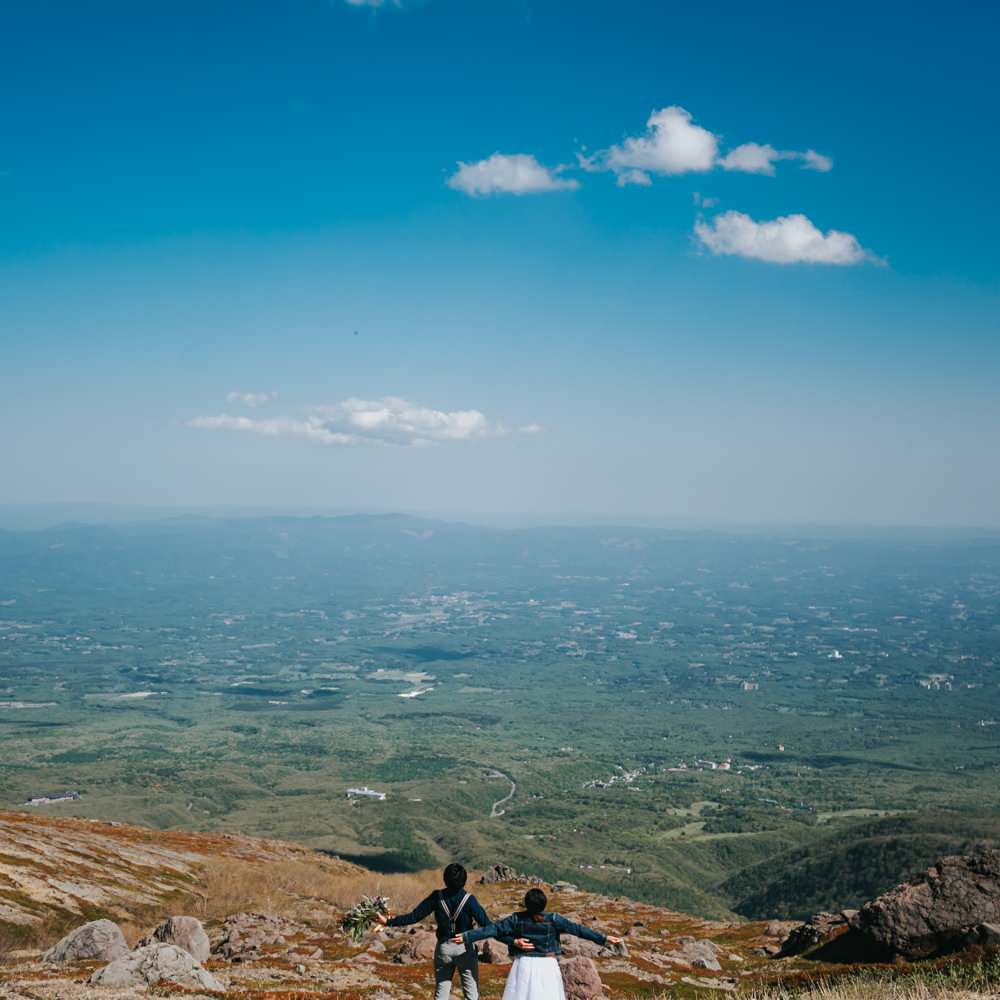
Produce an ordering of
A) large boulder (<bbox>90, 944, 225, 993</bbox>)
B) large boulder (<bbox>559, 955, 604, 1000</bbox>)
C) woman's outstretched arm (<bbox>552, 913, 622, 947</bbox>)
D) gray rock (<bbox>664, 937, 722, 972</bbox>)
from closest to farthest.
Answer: woman's outstretched arm (<bbox>552, 913, 622, 947</bbox>)
large boulder (<bbox>90, 944, 225, 993</bbox>)
large boulder (<bbox>559, 955, 604, 1000</bbox>)
gray rock (<bbox>664, 937, 722, 972</bbox>)

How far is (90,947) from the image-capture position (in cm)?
3475

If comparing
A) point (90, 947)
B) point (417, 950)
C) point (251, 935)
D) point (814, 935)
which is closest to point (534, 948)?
point (90, 947)

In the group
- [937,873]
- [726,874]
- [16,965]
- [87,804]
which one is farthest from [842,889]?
[87,804]

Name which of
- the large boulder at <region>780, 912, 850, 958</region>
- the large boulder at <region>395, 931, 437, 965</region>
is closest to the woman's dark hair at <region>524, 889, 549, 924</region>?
the large boulder at <region>395, 931, 437, 965</region>

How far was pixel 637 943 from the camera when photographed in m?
49.7

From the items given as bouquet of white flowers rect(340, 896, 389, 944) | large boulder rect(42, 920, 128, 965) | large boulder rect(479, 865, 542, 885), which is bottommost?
large boulder rect(479, 865, 542, 885)

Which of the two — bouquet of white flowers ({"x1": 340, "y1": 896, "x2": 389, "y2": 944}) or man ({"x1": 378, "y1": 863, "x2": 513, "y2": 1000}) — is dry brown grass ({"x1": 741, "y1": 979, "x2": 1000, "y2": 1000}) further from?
bouquet of white flowers ({"x1": 340, "y1": 896, "x2": 389, "y2": 944})

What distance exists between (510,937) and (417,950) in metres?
31.3

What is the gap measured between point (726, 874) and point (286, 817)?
10482 cm

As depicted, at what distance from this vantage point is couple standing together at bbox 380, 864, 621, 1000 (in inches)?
531

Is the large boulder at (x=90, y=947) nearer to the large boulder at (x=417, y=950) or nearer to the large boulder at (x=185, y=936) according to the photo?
the large boulder at (x=185, y=936)

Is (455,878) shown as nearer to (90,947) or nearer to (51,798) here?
(90,947)

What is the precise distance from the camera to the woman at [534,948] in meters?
13.4

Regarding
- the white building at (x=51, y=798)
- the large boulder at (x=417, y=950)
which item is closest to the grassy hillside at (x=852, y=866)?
the large boulder at (x=417, y=950)
